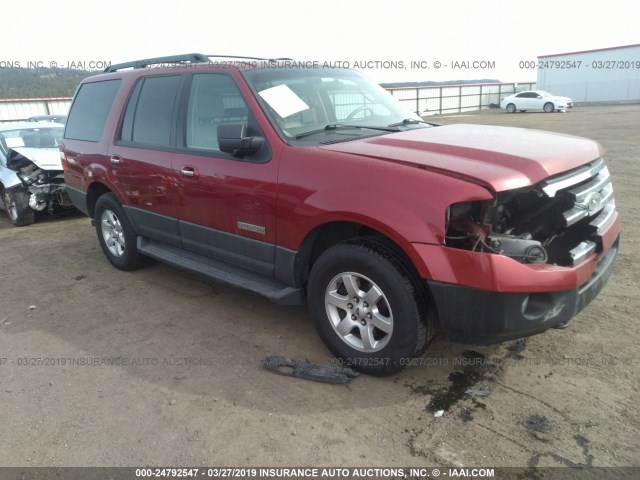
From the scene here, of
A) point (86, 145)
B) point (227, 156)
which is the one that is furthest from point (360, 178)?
point (86, 145)

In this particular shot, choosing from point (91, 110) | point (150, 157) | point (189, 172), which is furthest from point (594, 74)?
point (189, 172)

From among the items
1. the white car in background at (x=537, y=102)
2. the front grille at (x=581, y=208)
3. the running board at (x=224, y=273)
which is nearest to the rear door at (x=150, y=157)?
the running board at (x=224, y=273)

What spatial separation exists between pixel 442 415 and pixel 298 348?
3.90 feet

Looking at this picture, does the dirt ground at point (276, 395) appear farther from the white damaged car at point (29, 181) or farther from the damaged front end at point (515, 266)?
the white damaged car at point (29, 181)

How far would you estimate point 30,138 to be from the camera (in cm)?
848

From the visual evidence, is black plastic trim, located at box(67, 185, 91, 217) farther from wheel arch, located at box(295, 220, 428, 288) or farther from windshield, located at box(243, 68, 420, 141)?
wheel arch, located at box(295, 220, 428, 288)

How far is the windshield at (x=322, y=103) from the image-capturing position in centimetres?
348

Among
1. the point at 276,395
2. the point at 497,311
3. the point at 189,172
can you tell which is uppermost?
the point at 189,172

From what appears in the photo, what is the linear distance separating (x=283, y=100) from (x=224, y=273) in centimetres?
143

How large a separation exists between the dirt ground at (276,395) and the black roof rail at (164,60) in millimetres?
2159

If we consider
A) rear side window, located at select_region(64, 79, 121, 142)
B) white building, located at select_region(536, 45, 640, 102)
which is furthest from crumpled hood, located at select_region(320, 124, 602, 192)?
white building, located at select_region(536, 45, 640, 102)

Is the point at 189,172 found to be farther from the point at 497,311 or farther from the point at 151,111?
the point at 497,311

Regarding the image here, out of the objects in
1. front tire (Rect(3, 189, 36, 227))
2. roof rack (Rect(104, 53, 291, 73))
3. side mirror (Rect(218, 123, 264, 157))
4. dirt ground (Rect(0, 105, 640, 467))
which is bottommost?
dirt ground (Rect(0, 105, 640, 467))

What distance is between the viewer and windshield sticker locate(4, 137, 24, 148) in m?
8.18
